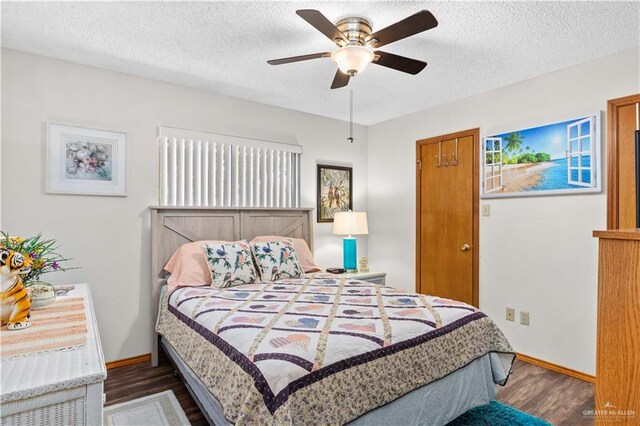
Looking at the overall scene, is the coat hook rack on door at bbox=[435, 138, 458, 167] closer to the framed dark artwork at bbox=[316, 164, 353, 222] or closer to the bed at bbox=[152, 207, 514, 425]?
the framed dark artwork at bbox=[316, 164, 353, 222]

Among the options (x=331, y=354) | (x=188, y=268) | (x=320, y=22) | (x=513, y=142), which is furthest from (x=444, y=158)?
(x=331, y=354)

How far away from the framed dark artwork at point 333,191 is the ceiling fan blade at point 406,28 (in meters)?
2.36

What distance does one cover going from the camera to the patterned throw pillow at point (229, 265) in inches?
112

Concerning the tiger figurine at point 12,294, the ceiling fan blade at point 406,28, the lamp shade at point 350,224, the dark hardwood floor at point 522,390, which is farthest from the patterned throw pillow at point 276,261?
the ceiling fan blade at point 406,28

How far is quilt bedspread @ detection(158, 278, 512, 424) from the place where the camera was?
4.65 feet

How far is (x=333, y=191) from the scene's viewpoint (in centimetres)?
452

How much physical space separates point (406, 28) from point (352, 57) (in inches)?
14.1

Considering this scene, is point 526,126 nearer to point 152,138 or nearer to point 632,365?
point 632,365

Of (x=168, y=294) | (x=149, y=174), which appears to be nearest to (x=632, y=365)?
(x=168, y=294)

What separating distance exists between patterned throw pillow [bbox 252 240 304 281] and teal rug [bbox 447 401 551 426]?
5.54 ft

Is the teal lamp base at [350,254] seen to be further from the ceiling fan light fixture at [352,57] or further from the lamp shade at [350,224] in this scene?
the ceiling fan light fixture at [352,57]

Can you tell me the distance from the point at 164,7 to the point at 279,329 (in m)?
1.99

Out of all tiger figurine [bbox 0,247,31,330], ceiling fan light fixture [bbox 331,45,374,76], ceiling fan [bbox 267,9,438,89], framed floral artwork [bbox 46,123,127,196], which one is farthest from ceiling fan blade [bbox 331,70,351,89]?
tiger figurine [bbox 0,247,31,330]

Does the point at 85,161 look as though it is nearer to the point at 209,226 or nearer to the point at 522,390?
the point at 209,226
